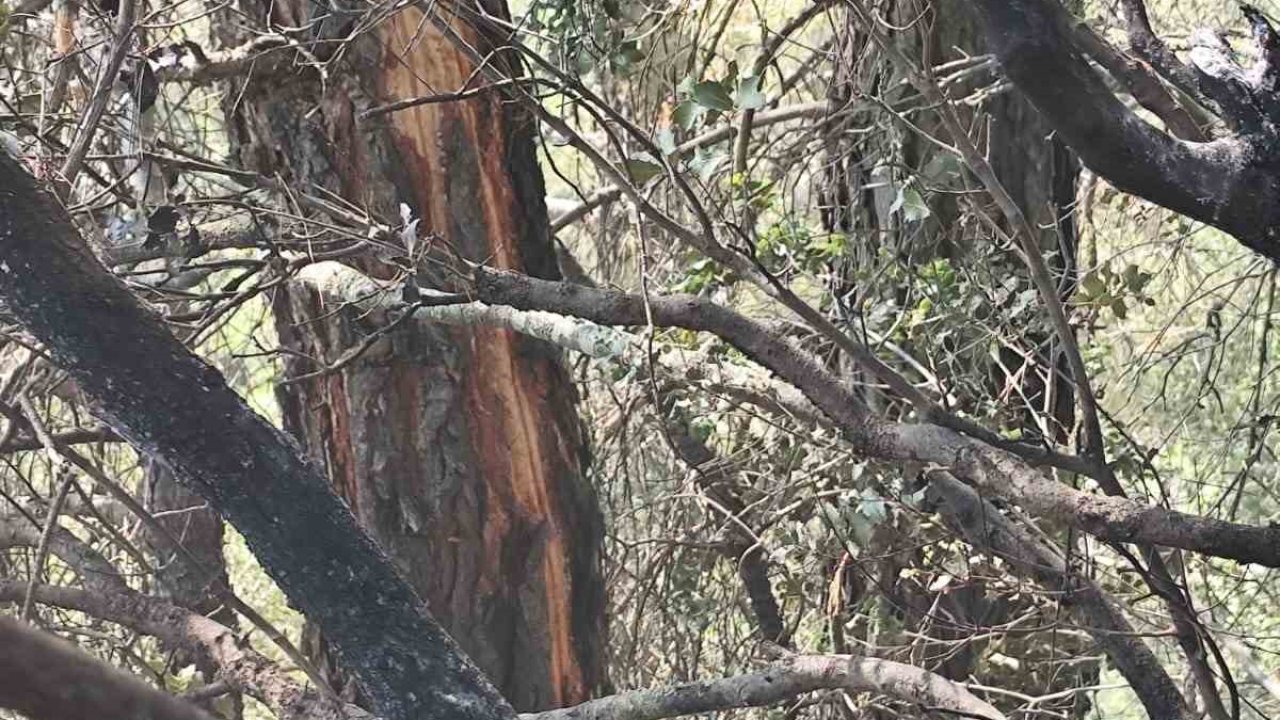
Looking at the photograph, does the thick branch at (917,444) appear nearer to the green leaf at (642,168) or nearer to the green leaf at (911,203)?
the green leaf at (642,168)

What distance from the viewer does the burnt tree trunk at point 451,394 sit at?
2.83 metres

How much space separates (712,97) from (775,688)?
2.67 feet

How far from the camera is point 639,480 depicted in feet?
12.0

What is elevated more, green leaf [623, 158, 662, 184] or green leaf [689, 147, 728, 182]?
green leaf [689, 147, 728, 182]

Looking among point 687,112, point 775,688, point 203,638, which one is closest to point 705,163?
point 687,112

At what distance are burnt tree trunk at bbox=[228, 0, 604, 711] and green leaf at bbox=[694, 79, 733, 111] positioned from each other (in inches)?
34.7

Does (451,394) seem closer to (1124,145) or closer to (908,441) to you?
(908,441)

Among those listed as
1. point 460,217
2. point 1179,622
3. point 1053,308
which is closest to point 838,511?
point 1179,622

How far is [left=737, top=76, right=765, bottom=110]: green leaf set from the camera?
6.40 ft

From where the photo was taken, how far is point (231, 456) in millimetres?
1431

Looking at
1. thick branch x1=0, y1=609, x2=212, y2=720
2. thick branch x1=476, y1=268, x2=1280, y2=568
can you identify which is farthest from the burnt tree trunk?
thick branch x1=0, y1=609, x2=212, y2=720

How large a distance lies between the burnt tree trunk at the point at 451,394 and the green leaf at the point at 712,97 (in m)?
0.88

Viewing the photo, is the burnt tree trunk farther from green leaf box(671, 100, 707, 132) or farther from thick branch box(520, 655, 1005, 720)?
thick branch box(520, 655, 1005, 720)

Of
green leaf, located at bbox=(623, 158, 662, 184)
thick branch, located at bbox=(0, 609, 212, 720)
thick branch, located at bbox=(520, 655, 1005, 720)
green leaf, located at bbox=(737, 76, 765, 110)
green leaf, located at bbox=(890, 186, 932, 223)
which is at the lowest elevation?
thick branch, located at bbox=(0, 609, 212, 720)
